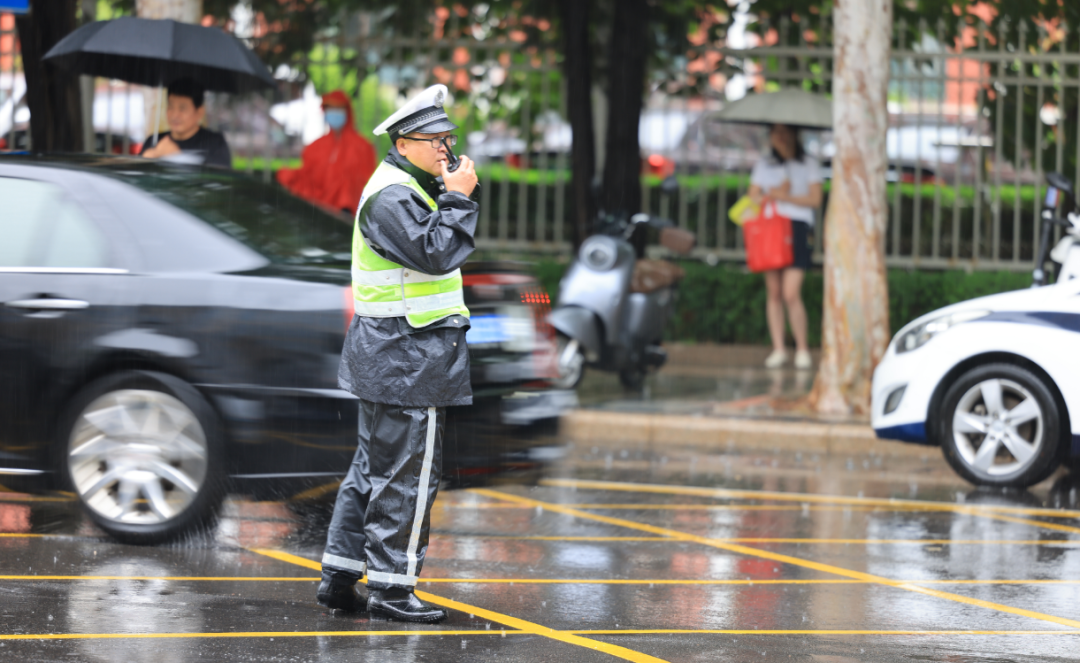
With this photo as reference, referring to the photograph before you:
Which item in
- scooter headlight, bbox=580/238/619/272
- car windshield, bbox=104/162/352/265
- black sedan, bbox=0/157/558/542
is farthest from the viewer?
scooter headlight, bbox=580/238/619/272

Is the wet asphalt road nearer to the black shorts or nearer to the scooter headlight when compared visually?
the scooter headlight

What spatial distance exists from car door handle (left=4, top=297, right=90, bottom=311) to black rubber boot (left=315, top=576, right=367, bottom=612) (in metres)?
1.68

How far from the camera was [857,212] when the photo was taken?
33.7ft

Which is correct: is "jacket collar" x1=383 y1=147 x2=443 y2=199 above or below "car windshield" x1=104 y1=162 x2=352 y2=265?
above

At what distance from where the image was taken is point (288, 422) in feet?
19.5

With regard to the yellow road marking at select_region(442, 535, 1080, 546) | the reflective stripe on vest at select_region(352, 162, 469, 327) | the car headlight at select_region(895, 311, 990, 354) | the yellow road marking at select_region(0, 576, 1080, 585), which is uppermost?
the reflective stripe on vest at select_region(352, 162, 469, 327)

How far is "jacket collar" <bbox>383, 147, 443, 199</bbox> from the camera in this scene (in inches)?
201

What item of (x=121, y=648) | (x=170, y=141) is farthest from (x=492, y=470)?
(x=170, y=141)

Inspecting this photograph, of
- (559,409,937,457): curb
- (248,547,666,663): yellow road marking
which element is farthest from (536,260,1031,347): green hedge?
(248,547,666,663): yellow road marking

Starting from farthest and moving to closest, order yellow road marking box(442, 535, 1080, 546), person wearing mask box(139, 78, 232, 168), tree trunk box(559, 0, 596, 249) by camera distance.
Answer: tree trunk box(559, 0, 596, 249), person wearing mask box(139, 78, 232, 168), yellow road marking box(442, 535, 1080, 546)

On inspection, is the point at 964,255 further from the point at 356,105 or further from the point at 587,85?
the point at 356,105

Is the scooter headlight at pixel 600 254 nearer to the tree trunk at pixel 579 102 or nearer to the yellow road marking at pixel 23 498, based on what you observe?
the tree trunk at pixel 579 102

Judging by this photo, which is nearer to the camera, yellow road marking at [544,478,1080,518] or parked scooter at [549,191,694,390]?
yellow road marking at [544,478,1080,518]

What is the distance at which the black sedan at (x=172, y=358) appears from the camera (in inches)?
234
